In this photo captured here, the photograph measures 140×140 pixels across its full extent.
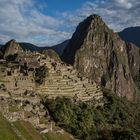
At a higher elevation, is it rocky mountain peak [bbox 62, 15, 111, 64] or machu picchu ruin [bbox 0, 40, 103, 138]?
rocky mountain peak [bbox 62, 15, 111, 64]

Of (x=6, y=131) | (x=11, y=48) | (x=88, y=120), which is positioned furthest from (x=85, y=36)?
(x=6, y=131)

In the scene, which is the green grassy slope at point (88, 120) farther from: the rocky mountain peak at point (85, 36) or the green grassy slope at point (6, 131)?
the rocky mountain peak at point (85, 36)

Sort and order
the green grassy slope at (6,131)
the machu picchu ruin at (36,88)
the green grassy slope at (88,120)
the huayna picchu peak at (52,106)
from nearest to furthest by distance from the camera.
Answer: the green grassy slope at (6,131) < the huayna picchu peak at (52,106) < the machu picchu ruin at (36,88) < the green grassy slope at (88,120)

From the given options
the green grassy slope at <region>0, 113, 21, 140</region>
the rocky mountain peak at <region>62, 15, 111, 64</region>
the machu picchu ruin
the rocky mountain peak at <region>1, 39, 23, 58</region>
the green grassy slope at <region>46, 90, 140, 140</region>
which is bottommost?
the green grassy slope at <region>46, 90, 140, 140</region>

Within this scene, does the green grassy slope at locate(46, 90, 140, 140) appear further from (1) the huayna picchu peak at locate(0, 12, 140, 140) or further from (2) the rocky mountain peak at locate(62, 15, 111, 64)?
(2) the rocky mountain peak at locate(62, 15, 111, 64)

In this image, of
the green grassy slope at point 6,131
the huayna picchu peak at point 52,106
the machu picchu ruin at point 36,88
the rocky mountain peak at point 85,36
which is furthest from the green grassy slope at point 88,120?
the rocky mountain peak at point 85,36

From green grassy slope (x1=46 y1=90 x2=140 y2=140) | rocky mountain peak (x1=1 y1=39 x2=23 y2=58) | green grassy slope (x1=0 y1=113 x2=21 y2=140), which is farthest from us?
rocky mountain peak (x1=1 y1=39 x2=23 y2=58)

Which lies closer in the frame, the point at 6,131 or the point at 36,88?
the point at 6,131

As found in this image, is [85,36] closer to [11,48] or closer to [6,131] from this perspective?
[11,48]

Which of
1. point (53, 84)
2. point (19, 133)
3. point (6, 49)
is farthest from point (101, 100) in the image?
point (19, 133)

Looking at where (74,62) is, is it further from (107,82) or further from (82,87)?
(82,87)

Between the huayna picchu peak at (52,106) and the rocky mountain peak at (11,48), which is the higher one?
the rocky mountain peak at (11,48)

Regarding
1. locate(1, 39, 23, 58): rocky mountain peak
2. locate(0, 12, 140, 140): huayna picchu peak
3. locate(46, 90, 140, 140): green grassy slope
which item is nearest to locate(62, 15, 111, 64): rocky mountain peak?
locate(1, 39, 23, 58): rocky mountain peak
